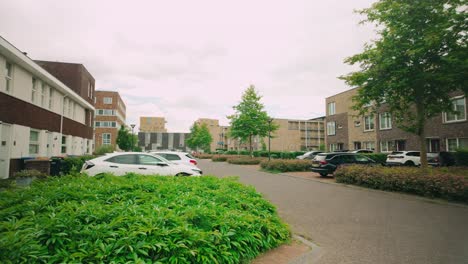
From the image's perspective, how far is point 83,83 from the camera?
25391 millimetres

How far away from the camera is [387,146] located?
91.6 feet

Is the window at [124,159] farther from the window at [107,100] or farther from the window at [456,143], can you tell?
the window at [107,100]

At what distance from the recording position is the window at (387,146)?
27.3 m

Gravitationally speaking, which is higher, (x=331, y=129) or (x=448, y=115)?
(x=448, y=115)

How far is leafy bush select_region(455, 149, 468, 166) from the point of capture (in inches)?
689

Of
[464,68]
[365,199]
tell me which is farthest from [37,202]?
[464,68]

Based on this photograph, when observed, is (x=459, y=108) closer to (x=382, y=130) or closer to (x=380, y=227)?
(x=382, y=130)

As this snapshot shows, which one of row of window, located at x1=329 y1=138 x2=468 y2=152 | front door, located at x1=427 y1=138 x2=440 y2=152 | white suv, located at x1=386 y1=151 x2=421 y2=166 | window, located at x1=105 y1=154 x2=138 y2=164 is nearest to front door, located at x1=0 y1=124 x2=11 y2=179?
window, located at x1=105 y1=154 x2=138 y2=164

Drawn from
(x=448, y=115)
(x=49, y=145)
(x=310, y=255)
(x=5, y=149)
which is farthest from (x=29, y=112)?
(x=448, y=115)

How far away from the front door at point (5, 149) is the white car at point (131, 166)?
5694mm

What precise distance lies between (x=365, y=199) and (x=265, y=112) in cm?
2375

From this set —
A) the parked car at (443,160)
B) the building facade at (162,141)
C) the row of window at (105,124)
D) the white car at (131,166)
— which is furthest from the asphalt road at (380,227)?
the building facade at (162,141)

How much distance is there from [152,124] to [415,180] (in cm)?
11807

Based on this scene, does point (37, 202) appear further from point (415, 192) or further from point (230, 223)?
point (415, 192)
